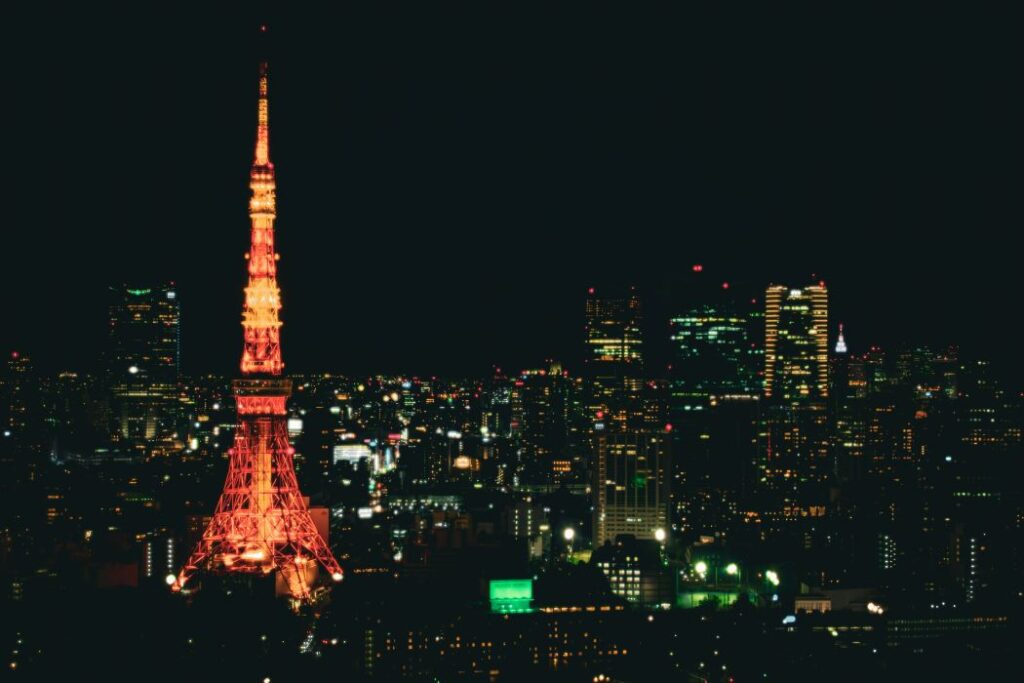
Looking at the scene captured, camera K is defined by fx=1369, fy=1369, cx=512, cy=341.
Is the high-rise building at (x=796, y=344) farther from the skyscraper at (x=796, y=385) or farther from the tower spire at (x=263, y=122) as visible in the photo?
the tower spire at (x=263, y=122)

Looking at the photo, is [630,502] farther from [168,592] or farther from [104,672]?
[104,672]

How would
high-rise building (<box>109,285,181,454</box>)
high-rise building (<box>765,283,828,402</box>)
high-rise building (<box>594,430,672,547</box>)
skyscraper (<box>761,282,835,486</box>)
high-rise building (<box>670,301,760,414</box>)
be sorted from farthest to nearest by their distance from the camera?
high-rise building (<box>670,301,760,414</box>) → high-rise building (<box>765,283,828,402</box>) → high-rise building (<box>109,285,181,454</box>) → skyscraper (<box>761,282,835,486</box>) → high-rise building (<box>594,430,672,547</box>)

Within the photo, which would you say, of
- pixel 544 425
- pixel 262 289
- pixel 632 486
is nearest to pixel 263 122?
pixel 262 289

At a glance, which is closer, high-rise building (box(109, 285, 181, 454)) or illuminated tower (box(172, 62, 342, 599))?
illuminated tower (box(172, 62, 342, 599))

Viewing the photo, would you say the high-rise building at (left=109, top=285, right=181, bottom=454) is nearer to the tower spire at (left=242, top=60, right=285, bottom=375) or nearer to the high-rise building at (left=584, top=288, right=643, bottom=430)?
the high-rise building at (left=584, top=288, right=643, bottom=430)

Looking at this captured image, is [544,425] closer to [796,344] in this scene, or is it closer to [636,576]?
[796,344]

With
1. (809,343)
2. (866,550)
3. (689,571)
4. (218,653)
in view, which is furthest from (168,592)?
(809,343)

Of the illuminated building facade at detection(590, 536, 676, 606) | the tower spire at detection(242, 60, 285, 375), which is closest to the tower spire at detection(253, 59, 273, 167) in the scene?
the tower spire at detection(242, 60, 285, 375)
